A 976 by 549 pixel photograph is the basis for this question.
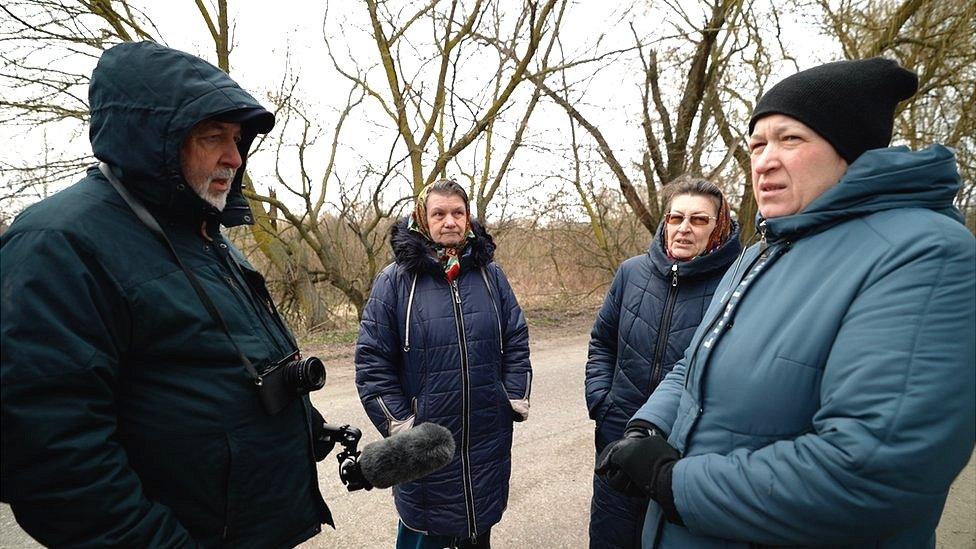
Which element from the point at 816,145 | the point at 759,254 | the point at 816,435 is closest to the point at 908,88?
the point at 816,145

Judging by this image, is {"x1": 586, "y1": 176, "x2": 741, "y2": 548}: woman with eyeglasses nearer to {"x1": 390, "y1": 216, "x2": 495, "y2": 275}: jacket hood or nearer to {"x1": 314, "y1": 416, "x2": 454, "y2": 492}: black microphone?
{"x1": 390, "y1": 216, "x2": 495, "y2": 275}: jacket hood

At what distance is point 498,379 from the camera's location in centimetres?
244

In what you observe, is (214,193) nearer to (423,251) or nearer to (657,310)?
(423,251)

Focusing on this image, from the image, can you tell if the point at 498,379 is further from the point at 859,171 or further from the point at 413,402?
Result: the point at 859,171

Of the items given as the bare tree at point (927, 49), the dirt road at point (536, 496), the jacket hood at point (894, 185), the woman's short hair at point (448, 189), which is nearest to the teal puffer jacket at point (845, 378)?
the jacket hood at point (894, 185)

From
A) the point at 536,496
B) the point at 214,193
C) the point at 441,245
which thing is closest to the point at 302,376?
the point at 214,193

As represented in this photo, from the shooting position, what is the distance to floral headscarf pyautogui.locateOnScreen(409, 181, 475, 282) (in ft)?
7.89

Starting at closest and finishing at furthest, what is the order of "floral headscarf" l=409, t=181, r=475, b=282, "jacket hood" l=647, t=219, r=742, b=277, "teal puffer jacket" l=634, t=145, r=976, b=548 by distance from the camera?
"teal puffer jacket" l=634, t=145, r=976, b=548, "jacket hood" l=647, t=219, r=742, b=277, "floral headscarf" l=409, t=181, r=475, b=282

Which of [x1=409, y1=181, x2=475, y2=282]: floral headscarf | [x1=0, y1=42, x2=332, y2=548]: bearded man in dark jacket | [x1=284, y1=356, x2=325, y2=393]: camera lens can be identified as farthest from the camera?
[x1=409, y1=181, x2=475, y2=282]: floral headscarf

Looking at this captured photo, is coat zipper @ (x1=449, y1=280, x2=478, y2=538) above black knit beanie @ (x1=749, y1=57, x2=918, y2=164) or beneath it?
beneath

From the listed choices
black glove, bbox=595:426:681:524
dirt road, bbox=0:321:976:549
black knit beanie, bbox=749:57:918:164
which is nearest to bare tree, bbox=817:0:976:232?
dirt road, bbox=0:321:976:549

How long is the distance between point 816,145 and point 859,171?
14cm

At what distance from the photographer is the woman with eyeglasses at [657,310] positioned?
2146mm

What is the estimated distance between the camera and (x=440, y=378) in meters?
2.25
